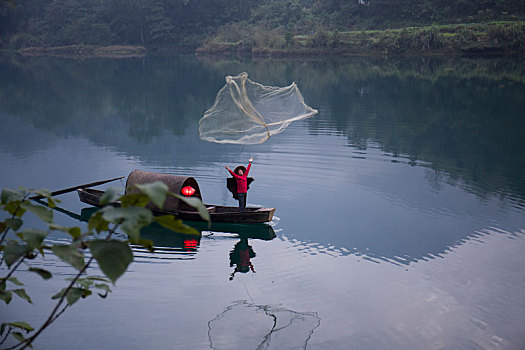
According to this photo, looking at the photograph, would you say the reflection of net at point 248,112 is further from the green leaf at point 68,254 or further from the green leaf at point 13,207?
the green leaf at point 68,254

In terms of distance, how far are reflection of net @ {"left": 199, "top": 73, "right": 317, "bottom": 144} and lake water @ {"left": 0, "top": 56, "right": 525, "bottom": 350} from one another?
224 centimetres

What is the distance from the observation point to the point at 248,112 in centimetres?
1194

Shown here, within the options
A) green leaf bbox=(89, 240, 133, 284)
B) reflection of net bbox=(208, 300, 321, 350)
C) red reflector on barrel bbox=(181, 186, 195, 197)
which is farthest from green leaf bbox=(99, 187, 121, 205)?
red reflector on barrel bbox=(181, 186, 195, 197)

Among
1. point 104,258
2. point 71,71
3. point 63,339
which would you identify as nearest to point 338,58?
point 71,71

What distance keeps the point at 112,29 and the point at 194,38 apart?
539 inches

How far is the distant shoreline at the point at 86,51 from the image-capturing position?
8469 centimetres

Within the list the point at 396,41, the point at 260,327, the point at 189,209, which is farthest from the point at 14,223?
the point at 396,41

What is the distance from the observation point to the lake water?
26.8 ft

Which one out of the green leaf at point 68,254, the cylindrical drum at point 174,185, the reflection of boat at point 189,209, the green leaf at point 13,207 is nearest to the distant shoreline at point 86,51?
the cylindrical drum at point 174,185

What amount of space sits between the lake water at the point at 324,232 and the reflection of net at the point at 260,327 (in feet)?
0.10

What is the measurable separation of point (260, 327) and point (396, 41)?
6029cm

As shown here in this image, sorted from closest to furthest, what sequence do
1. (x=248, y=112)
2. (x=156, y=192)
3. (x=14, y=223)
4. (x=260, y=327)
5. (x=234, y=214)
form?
(x=156, y=192), (x=14, y=223), (x=260, y=327), (x=248, y=112), (x=234, y=214)

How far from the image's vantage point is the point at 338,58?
6400 cm

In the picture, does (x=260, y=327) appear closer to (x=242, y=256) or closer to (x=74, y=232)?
(x=242, y=256)
